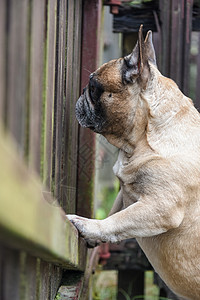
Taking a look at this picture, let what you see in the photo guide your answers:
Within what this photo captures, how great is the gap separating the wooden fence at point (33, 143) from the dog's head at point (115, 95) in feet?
0.43

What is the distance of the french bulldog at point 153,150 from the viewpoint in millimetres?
2834

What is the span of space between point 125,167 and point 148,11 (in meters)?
2.23

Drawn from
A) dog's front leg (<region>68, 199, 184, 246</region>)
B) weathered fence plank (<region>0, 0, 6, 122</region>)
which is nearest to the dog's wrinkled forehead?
dog's front leg (<region>68, 199, 184, 246</region>)

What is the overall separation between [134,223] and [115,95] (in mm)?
807

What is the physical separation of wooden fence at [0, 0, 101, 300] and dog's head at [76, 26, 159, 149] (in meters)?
0.13

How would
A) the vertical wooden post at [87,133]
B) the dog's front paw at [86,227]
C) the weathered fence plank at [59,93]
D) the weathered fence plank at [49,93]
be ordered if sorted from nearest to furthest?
the weathered fence plank at [49,93] → the weathered fence plank at [59,93] → the dog's front paw at [86,227] → the vertical wooden post at [87,133]

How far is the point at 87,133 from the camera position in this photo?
12.3 ft

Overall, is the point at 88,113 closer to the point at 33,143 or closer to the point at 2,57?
the point at 33,143

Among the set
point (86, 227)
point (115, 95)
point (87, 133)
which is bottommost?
point (86, 227)

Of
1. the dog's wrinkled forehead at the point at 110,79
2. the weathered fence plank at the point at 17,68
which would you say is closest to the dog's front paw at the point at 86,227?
the dog's wrinkled forehead at the point at 110,79

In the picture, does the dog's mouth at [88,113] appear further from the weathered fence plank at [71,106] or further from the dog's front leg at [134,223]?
the dog's front leg at [134,223]

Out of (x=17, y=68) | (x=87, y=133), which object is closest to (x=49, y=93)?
(x=17, y=68)

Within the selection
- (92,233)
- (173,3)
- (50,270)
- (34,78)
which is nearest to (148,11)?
(173,3)

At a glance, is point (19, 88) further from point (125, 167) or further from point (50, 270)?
point (125, 167)
